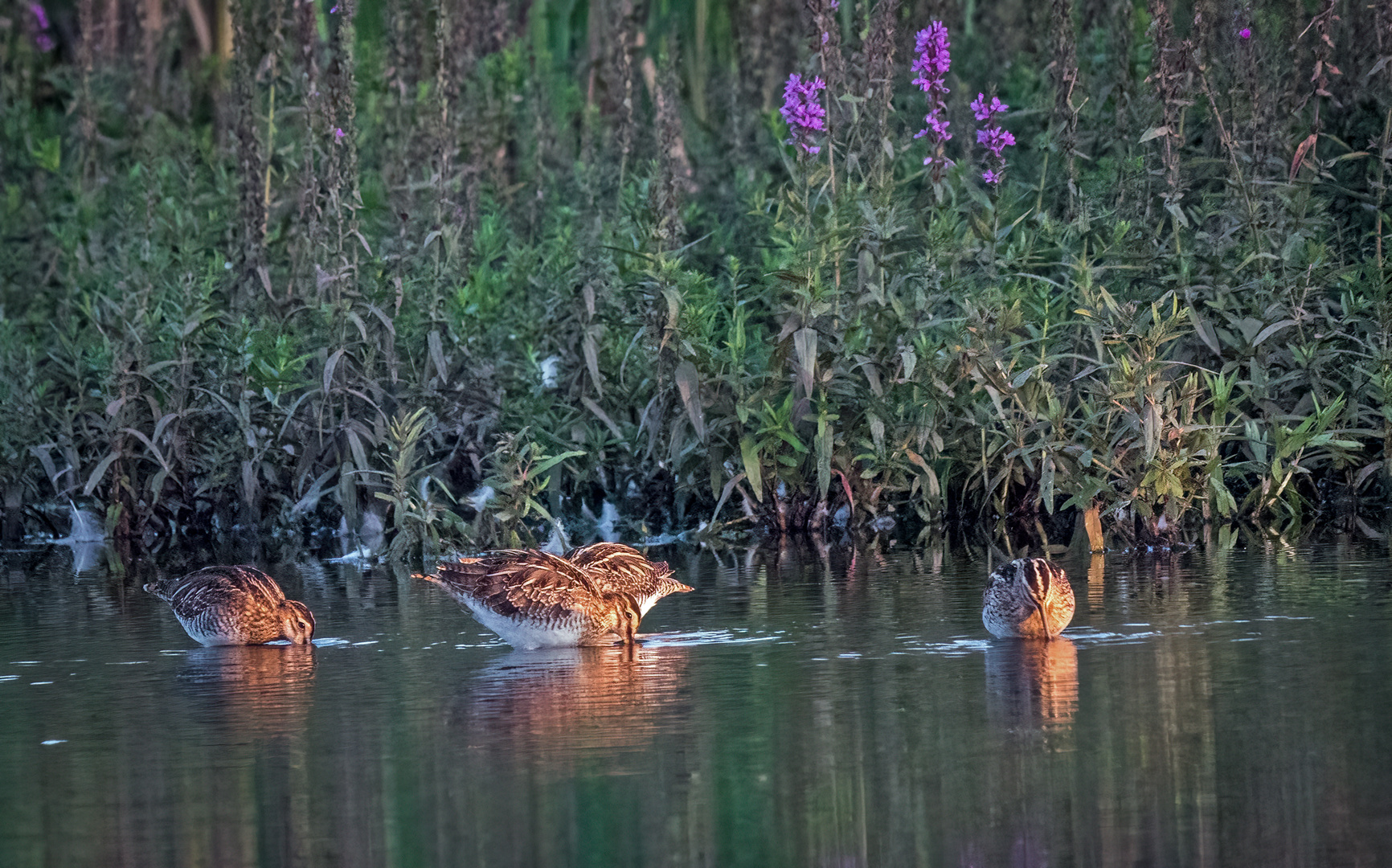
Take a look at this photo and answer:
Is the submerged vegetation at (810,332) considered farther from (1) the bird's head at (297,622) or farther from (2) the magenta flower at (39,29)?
(2) the magenta flower at (39,29)

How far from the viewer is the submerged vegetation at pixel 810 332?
12.8 m

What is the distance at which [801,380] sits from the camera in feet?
42.2

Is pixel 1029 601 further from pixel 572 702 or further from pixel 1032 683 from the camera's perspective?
pixel 572 702

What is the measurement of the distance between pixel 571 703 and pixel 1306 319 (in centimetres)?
726

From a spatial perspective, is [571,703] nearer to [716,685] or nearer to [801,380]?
[716,685]

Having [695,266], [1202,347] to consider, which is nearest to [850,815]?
[1202,347]

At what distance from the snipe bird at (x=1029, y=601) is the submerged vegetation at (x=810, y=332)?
125 inches

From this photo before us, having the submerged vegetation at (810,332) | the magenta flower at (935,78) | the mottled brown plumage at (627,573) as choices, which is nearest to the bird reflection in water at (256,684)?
the mottled brown plumage at (627,573)

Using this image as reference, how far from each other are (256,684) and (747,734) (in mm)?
2474

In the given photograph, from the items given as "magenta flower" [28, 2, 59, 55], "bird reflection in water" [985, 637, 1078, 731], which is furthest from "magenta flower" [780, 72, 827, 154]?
"magenta flower" [28, 2, 59, 55]

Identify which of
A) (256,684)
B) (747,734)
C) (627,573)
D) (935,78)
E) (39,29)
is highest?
(39,29)

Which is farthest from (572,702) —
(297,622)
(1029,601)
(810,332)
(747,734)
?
(810,332)

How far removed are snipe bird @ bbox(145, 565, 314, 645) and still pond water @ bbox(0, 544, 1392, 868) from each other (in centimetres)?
12

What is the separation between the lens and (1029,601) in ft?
28.9
